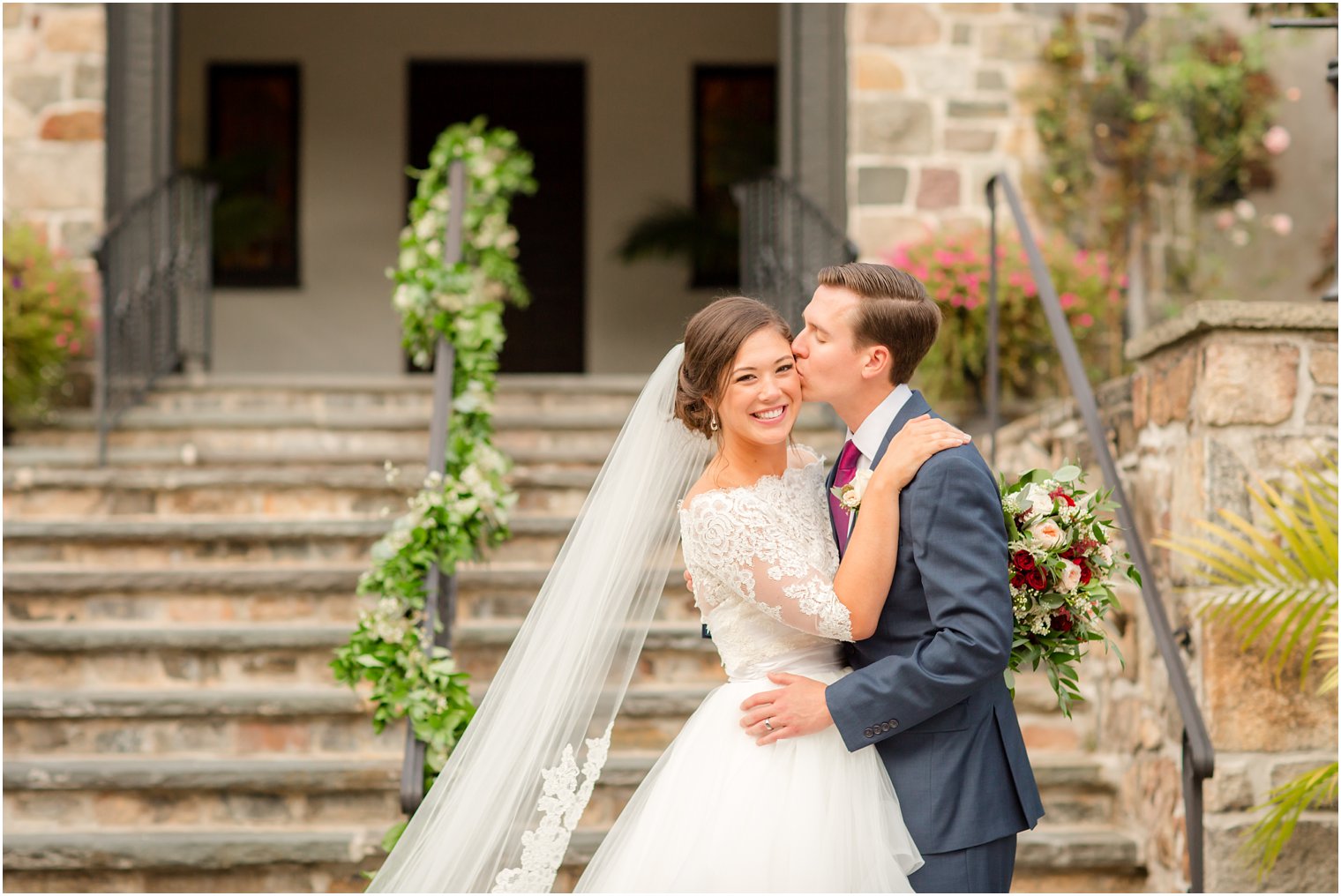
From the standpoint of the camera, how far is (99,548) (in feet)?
15.8

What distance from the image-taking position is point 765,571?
85.5 inches

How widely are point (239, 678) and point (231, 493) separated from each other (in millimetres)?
1112

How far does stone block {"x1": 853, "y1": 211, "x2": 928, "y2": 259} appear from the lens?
6.47m

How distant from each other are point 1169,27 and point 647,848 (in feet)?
19.7

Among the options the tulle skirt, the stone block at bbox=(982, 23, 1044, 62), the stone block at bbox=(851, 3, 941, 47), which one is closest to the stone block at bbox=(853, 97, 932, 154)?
the stone block at bbox=(851, 3, 941, 47)

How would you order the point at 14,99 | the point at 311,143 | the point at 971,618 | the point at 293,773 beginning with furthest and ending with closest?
the point at 311,143
the point at 14,99
the point at 293,773
the point at 971,618

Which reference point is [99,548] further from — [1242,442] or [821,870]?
[1242,442]

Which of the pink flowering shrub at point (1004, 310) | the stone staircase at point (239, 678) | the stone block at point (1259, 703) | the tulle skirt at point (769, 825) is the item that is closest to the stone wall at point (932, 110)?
the pink flowering shrub at point (1004, 310)

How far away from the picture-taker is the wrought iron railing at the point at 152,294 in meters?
5.59

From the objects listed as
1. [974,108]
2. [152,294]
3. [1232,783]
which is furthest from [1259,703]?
[152,294]

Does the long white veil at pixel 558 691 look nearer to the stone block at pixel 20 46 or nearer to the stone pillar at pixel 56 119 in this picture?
the stone pillar at pixel 56 119

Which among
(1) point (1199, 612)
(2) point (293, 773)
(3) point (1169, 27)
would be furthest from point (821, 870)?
(3) point (1169, 27)

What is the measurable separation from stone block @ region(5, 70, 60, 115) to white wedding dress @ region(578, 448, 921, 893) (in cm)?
551

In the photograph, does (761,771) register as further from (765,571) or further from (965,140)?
(965,140)
